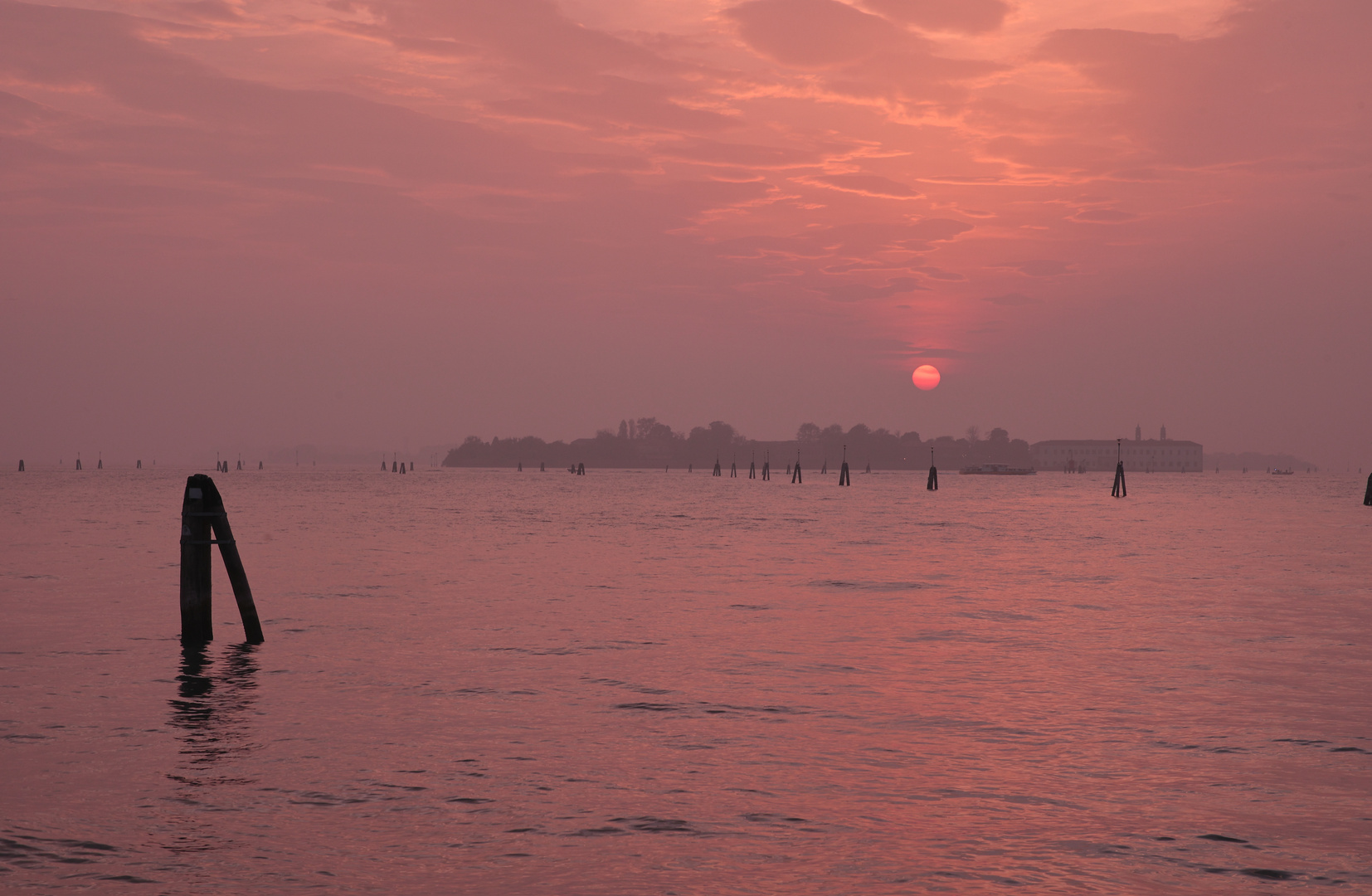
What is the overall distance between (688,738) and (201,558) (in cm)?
1024

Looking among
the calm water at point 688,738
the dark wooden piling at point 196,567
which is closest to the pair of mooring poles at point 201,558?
the dark wooden piling at point 196,567

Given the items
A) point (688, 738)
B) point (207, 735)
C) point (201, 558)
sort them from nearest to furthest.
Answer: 1. point (688, 738)
2. point (207, 735)
3. point (201, 558)

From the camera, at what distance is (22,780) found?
11.1 meters

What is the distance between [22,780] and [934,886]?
8.08m

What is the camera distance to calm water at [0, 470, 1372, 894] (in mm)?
8828

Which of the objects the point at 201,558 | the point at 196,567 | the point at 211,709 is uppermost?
the point at 201,558

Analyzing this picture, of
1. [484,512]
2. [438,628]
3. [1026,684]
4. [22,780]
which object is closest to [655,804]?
[22,780]

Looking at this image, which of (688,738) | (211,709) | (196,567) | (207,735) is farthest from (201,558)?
(688,738)

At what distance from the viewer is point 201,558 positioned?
1986cm

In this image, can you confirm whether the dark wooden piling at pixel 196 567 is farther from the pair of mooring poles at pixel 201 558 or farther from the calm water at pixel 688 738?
the calm water at pixel 688 738

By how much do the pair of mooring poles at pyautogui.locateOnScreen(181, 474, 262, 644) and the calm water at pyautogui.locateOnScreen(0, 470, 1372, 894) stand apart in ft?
1.85

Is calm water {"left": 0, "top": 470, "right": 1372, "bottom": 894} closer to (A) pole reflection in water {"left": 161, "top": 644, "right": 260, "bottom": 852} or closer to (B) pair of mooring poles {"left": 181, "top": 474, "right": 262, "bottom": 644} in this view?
(A) pole reflection in water {"left": 161, "top": 644, "right": 260, "bottom": 852}

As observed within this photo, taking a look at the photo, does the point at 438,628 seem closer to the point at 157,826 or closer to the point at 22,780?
the point at 22,780

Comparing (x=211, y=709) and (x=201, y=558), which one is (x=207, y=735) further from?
(x=201, y=558)
